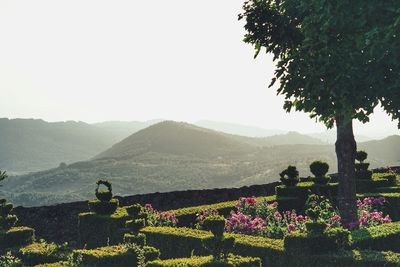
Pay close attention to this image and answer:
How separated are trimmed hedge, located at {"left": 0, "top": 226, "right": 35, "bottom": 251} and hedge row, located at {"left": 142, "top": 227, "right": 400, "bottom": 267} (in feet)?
16.5

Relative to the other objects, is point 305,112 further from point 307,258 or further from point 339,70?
point 307,258

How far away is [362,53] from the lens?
17328 millimetres

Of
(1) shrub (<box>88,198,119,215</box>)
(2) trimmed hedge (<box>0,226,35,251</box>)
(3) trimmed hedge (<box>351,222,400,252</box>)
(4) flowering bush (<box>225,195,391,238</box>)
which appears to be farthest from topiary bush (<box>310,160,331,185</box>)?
(2) trimmed hedge (<box>0,226,35,251</box>)

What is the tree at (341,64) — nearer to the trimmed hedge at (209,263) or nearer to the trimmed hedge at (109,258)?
the trimmed hedge at (209,263)

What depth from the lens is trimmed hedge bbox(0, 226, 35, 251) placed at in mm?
21000

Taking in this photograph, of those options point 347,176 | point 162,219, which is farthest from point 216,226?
point 162,219

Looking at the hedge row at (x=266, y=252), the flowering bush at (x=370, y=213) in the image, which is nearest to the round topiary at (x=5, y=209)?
the hedge row at (x=266, y=252)

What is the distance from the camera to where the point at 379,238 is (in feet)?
52.6

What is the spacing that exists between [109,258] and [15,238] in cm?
785

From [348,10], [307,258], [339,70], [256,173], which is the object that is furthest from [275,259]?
[256,173]

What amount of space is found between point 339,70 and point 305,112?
2.63m

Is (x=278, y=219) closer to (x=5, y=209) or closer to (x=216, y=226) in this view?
(x=216, y=226)

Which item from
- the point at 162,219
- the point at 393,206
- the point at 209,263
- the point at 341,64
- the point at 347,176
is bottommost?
the point at 209,263

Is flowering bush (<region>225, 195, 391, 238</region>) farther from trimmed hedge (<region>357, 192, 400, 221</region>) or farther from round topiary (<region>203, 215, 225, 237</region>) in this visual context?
round topiary (<region>203, 215, 225, 237</region>)
